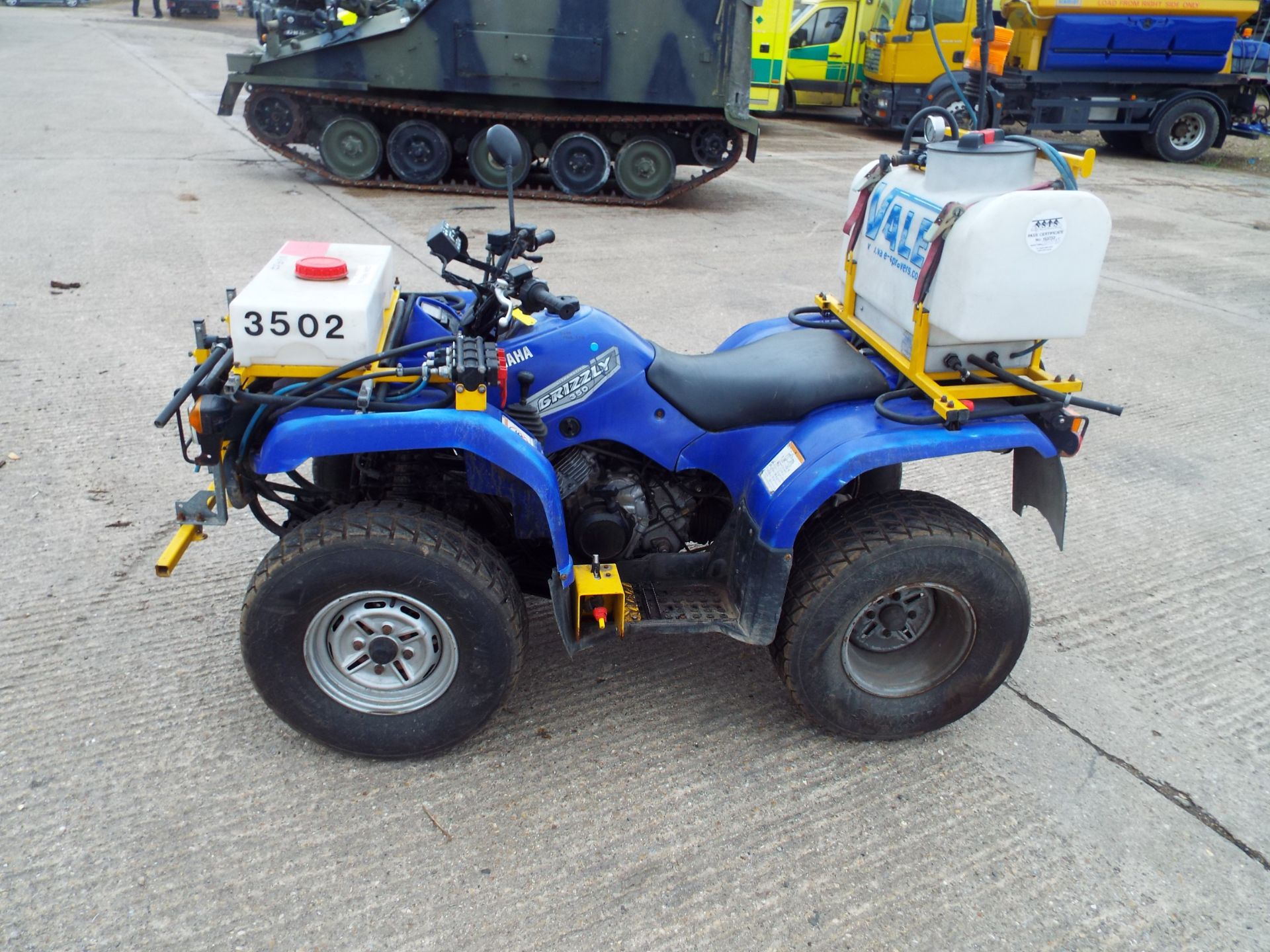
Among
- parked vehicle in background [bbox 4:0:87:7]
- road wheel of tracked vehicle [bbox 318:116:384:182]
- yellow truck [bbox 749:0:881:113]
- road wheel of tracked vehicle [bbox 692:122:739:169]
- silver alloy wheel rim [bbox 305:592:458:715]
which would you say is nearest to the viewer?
silver alloy wheel rim [bbox 305:592:458:715]

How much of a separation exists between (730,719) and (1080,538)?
2064 mm

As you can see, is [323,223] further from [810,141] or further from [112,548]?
[810,141]

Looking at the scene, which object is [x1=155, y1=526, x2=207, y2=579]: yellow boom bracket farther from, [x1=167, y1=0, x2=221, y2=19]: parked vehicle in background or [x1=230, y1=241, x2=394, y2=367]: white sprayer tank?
[x1=167, y1=0, x2=221, y2=19]: parked vehicle in background

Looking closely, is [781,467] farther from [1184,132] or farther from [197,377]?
[1184,132]

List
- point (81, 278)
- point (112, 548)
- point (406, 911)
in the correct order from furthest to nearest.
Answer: point (81, 278) < point (112, 548) < point (406, 911)

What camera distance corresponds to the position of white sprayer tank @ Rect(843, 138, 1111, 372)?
7.97 feet

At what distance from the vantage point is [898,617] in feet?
9.46

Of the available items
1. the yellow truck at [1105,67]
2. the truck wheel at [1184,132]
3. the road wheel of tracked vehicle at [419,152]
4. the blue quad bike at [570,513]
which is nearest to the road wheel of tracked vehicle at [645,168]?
the road wheel of tracked vehicle at [419,152]

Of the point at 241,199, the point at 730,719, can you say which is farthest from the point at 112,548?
the point at 241,199

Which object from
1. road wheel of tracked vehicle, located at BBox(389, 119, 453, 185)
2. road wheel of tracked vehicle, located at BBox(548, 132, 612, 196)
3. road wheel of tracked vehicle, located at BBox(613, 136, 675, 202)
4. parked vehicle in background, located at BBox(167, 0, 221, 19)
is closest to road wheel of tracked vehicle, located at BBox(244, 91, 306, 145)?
road wheel of tracked vehicle, located at BBox(389, 119, 453, 185)

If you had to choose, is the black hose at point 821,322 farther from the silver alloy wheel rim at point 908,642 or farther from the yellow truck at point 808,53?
the yellow truck at point 808,53

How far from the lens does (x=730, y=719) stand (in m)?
3.02

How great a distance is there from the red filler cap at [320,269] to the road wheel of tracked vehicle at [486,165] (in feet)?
25.9

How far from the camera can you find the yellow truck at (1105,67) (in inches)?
553
